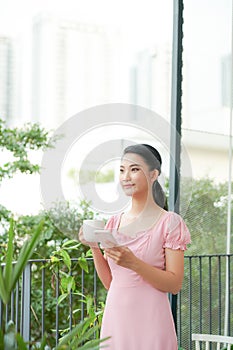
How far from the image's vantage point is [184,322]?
3.61 meters

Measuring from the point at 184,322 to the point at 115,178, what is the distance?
1631 mm

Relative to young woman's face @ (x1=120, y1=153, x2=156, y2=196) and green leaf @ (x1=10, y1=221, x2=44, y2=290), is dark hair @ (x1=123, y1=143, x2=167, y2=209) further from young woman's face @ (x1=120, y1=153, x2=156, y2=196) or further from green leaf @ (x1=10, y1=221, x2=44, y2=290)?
green leaf @ (x1=10, y1=221, x2=44, y2=290)

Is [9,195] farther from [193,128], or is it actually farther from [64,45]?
[193,128]

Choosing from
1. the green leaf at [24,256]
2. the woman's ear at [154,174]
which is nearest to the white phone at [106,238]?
the woman's ear at [154,174]

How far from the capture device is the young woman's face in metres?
2.14

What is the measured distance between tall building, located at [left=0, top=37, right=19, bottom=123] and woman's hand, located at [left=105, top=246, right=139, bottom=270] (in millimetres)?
3831

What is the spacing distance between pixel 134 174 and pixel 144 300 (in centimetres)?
42

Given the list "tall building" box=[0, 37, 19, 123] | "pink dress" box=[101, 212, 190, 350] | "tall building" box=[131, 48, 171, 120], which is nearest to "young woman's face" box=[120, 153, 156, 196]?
"pink dress" box=[101, 212, 190, 350]

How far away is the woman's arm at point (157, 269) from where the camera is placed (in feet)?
6.89

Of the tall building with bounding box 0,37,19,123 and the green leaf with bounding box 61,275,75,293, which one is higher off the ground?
the tall building with bounding box 0,37,19,123

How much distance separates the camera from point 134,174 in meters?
2.14

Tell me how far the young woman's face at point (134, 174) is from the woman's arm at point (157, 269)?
193mm

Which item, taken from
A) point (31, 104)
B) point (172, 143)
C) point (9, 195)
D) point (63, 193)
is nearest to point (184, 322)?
point (172, 143)

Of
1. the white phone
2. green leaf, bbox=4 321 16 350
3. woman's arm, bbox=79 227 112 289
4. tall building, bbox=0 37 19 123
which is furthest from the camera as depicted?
tall building, bbox=0 37 19 123
